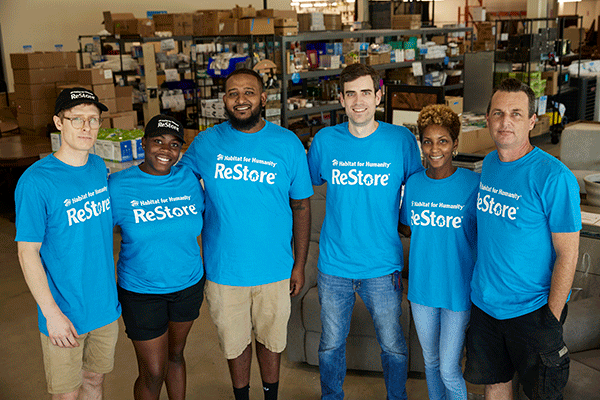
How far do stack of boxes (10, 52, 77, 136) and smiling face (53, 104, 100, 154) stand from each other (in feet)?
21.7

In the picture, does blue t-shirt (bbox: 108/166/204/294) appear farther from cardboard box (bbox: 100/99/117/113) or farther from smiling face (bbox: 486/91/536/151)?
cardboard box (bbox: 100/99/117/113)

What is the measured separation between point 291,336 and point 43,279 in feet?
5.29

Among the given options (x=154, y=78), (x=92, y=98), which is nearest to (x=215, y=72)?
(x=154, y=78)

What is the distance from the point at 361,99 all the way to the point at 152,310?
126 centimetres

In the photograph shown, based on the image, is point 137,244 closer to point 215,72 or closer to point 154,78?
point 215,72

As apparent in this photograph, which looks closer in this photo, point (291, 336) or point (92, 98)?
point (92, 98)

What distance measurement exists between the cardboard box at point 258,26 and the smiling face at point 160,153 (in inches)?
183

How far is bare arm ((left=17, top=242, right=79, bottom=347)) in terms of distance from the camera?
6.59ft

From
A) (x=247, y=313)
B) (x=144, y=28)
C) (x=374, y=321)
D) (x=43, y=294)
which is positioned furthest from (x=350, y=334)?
(x=144, y=28)

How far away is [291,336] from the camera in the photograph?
10.8 feet

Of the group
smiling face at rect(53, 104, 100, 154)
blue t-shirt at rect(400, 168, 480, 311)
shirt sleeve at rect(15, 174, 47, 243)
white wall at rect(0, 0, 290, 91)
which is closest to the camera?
shirt sleeve at rect(15, 174, 47, 243)

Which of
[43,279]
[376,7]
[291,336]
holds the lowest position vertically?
[291,336]

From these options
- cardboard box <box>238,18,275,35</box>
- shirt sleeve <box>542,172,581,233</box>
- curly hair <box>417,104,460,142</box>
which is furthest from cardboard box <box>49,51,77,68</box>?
shirt sleeve <box>542,172,581,233</box>

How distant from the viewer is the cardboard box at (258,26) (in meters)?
6.61
